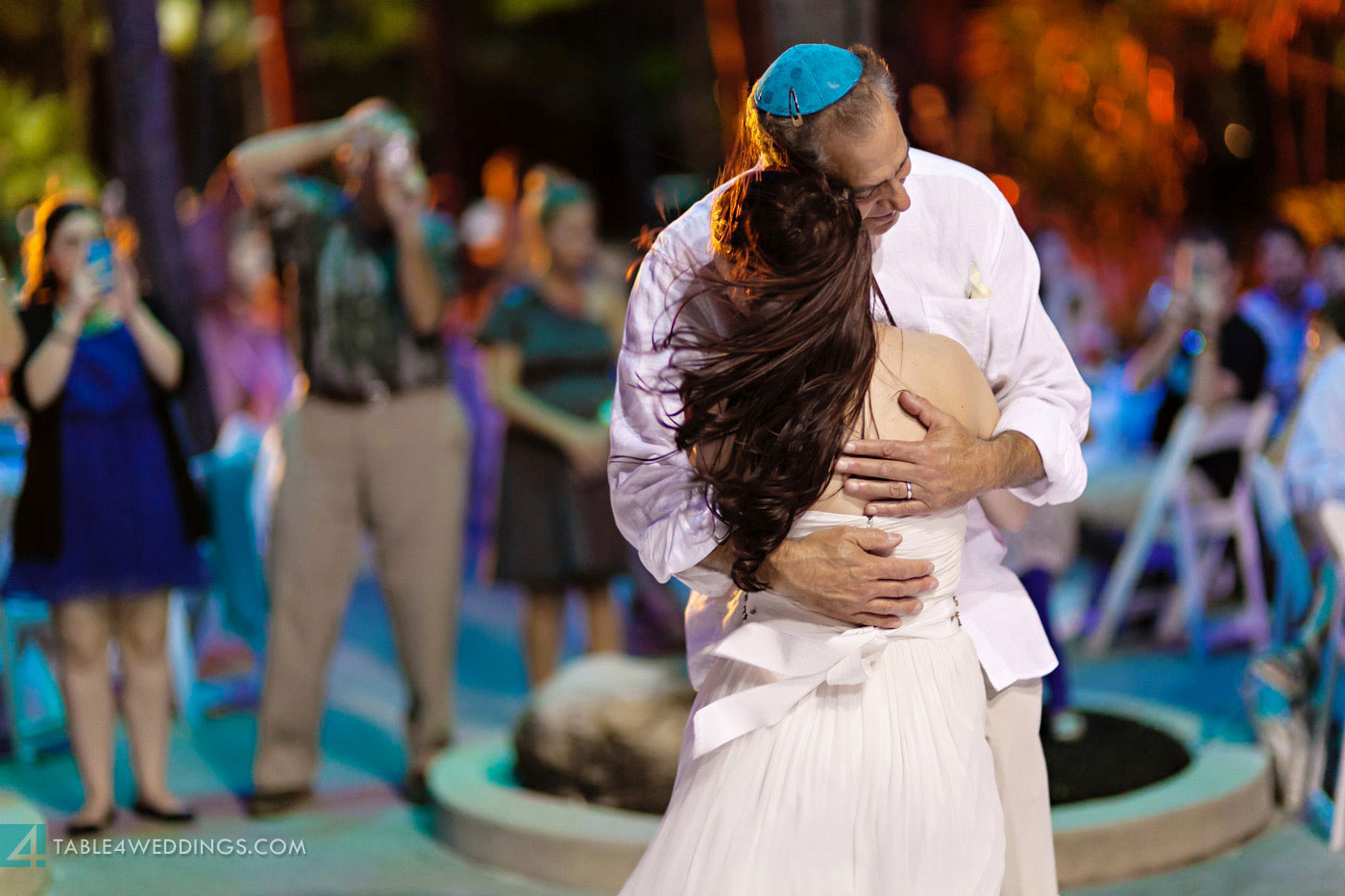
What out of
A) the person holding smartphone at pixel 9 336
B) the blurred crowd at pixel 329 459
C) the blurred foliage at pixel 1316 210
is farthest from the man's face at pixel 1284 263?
the person holding smartphone at pixel 9 336

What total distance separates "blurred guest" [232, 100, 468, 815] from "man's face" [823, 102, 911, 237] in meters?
3.07

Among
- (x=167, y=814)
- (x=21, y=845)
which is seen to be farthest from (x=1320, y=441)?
(x=21, y=845)

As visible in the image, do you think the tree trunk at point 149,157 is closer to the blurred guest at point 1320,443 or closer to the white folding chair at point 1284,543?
the white folding chair at point 1284,543

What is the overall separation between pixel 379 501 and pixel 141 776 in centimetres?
119

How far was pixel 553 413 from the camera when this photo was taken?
231 inches

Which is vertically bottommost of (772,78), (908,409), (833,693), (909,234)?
(833,693)

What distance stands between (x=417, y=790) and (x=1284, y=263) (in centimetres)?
576

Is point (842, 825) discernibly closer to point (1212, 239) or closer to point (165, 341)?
point (165, 341)

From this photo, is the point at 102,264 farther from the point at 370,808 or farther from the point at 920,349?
the point at 920,349

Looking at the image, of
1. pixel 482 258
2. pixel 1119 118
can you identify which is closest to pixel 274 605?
pixel 482 258

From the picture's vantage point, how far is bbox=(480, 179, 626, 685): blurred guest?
19.3 ft

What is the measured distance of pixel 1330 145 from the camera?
16.0 meters

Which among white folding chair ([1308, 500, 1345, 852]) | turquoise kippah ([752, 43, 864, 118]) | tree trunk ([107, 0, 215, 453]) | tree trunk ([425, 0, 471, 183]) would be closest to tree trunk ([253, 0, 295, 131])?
tree trunk ([425, 0, 471, 183])

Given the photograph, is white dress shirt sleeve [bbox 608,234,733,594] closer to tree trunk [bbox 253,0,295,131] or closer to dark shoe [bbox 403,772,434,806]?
dark shoe [bbox 403,772,434,806]
